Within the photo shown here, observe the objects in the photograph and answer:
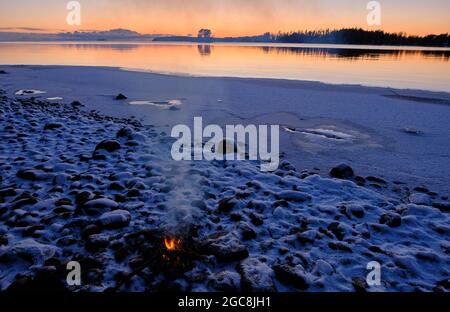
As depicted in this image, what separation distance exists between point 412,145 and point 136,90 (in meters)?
10.4

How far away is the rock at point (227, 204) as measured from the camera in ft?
12.2

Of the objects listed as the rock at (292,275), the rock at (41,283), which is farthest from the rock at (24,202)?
the rock at (292,275)

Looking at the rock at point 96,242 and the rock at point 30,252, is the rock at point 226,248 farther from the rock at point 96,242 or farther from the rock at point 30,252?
the rock at point 30,252

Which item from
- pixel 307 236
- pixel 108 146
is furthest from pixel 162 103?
pixel 307 236

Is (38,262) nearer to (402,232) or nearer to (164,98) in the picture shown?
(402,232)

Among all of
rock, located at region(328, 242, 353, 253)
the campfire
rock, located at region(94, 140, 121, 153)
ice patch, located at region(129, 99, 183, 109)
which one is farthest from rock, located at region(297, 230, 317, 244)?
ice patch, located at region(129, 99, 183, 109)

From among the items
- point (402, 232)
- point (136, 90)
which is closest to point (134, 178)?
point (402, 232)

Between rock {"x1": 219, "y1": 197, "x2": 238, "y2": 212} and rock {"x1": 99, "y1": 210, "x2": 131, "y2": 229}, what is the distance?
44.4 inches

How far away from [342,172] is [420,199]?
113 cm

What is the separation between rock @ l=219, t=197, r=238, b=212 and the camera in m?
3.72

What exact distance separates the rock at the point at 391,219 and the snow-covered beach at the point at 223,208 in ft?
0.07

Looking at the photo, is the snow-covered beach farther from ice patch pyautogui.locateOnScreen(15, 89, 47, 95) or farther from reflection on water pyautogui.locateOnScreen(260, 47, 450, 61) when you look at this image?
reflection on water pyautogui.locateOnScreen(260, 47, 450, 61)
